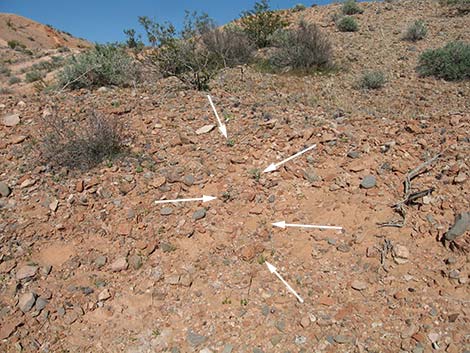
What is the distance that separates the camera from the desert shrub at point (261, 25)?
9672 mm

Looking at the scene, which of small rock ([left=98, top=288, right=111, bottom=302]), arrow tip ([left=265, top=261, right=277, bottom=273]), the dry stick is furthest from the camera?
the dry stick

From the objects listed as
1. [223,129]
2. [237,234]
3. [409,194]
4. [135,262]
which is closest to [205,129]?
[223,129]

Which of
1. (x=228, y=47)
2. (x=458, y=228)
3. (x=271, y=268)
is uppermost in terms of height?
(x=228, y=47)

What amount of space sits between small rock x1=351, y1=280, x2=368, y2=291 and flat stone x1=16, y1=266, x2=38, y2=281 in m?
2.74

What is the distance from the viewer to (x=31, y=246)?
3.44 m

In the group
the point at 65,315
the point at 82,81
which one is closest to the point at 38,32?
the point at 82,81

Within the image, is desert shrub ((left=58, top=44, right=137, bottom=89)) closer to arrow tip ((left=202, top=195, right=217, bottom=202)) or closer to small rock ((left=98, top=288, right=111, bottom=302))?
arrow tip ((left=202, top=195, right=217, bottom=202))

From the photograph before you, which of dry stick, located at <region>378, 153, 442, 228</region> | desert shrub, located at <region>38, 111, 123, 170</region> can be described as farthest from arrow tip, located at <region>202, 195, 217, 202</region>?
dry stick, located at <region>378, 153, 442, 228</region>

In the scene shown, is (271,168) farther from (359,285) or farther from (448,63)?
(448,63)

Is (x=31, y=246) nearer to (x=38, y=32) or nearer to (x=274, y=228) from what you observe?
(x=274, y=228)

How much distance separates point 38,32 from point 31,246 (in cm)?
3361

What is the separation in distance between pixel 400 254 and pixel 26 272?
3.25 meters

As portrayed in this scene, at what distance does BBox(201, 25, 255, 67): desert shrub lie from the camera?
823 cm

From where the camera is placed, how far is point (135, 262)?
3.36 meters
